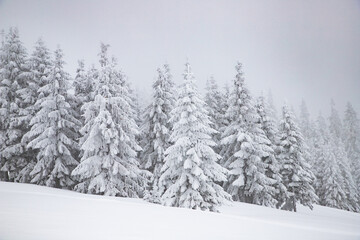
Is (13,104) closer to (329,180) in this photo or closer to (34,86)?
(34,86)

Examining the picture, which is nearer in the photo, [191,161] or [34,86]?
[191,161]

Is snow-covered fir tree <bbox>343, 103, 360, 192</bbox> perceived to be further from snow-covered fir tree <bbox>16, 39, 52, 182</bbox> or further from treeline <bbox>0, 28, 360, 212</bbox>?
snow-covered fir tree <bbox>16, 39, 52, 182</bbox>

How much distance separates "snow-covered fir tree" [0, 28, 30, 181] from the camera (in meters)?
18.4

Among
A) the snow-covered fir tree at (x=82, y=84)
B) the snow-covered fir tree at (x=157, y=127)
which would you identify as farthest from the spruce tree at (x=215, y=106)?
the snow-covered fir tree at (x=82, y=84)

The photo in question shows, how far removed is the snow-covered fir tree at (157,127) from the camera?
2086 cm

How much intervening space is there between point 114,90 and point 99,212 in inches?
487

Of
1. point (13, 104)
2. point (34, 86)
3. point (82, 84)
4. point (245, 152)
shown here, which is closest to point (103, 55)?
point (82, 84)

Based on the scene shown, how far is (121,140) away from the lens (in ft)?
59.9

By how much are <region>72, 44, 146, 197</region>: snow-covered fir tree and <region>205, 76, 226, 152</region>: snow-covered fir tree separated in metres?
10.3

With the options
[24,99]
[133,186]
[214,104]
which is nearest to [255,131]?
[214,104]

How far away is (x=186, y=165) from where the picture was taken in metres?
15.9

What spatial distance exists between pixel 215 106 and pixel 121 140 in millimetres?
12884

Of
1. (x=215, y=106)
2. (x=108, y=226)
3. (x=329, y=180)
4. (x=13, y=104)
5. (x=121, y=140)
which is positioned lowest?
(x=108, y=226)

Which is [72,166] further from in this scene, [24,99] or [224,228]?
[224,228]
